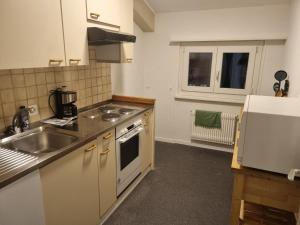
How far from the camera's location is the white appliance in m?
1.14

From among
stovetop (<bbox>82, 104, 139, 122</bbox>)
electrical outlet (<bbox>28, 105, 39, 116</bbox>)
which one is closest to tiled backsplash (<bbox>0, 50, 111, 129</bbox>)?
electrical outlet (<bbox>28, 105, 39, 116</bbox>)

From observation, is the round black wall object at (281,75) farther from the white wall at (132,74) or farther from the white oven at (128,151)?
the white wall at (132,74)

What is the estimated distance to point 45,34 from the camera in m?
1.50

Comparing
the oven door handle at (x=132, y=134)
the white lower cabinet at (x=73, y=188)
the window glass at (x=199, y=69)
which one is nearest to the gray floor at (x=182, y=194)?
the white lower cabinet at (x=73, y=188)

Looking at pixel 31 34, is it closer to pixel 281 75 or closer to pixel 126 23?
pixel 126 23

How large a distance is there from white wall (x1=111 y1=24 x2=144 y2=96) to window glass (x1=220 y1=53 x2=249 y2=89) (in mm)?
1294

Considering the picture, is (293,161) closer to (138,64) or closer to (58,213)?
(58,213)

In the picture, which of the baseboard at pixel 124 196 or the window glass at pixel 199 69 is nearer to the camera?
the baseboard at pixel 124 196

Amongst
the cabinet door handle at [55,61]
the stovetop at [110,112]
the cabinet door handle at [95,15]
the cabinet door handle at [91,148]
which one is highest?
the cabinet door handle at [95,15]

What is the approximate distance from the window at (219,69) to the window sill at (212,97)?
0.20 feet

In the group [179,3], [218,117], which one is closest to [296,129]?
[218,117]

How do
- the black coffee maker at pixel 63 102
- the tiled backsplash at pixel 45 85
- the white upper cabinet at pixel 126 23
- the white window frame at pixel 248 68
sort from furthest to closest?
the white window frame at pixel 248 68, the white upper cabinet at pixel 126 23, the black coffee maker at pixel 63 102, the tiled backsplash at pixel 45 85

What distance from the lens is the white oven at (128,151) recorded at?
6.84 ft

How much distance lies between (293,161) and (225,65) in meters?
2.41
